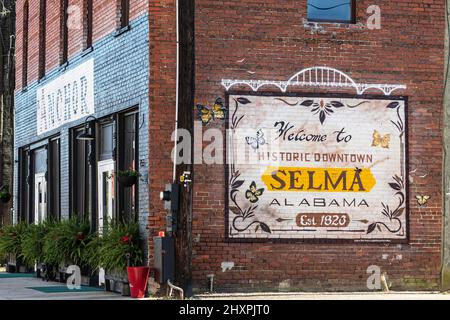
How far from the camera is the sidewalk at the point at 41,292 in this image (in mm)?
21109

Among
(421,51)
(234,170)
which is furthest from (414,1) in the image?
(234,170)

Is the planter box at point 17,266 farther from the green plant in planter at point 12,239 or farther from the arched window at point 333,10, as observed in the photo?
Answer: the arched window at point 333,10

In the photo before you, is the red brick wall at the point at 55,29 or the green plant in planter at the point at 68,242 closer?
the red brick wall at the point at 55,29

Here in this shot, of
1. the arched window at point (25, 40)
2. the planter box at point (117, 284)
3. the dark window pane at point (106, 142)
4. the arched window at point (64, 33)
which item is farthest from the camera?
the arched window at point (25, 40)

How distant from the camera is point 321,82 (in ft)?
71.3

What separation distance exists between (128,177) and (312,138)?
3.54m

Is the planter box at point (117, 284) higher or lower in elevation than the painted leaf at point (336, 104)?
lower

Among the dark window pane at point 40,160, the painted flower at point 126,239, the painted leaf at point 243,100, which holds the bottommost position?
the painted flower at point 126,239

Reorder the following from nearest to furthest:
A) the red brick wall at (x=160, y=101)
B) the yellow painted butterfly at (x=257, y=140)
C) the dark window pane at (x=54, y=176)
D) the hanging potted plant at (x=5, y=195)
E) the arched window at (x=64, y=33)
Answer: the red brick wall at (x=160, y=101) → the yellow painted butterfly at (x=257, y=140) → the arched window at (x=64, y=33) → the dark window pane at (x=54, y=176) → the hanging potted plant at (x=5, y=195)

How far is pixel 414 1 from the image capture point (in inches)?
876

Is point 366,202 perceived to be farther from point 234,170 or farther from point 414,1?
point 414,1

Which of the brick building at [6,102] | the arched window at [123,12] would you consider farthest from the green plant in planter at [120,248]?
the brick building at [6,102]

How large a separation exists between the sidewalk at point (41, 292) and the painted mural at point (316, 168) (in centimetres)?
298

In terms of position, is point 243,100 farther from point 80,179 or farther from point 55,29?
point 55,29
